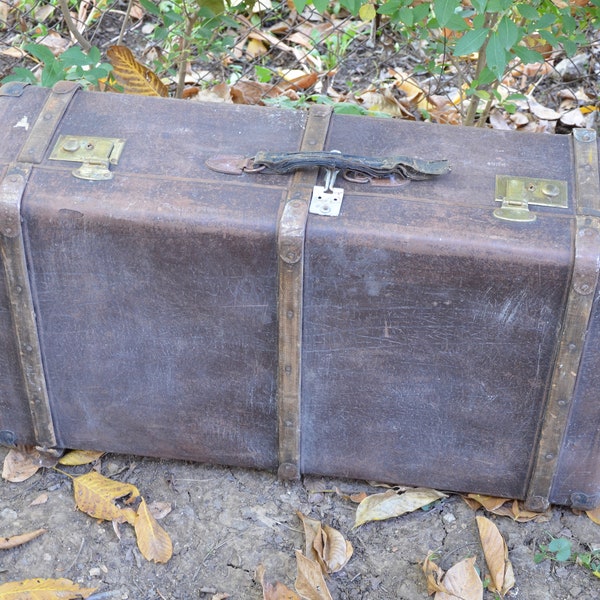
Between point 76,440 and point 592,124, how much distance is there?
215 centimetres

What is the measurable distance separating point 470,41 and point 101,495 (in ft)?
4.84

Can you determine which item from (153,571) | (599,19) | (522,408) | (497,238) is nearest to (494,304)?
(497,238)

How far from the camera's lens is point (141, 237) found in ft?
6.19

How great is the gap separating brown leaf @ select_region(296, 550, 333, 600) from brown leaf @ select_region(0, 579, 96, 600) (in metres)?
0.47

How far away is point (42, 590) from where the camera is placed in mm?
1968

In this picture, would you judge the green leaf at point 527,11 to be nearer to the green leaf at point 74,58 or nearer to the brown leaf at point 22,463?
the green leaf at point 74,58

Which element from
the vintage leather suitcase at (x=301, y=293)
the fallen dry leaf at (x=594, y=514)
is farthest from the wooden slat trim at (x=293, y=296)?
the fallen dry leaf at (x=594, y=514)

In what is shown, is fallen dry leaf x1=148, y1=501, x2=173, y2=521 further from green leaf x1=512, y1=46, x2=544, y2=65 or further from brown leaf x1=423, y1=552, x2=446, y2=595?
green leaf x1=512, y1=46, x2=544, y2=65

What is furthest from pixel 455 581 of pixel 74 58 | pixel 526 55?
pixel 74 58

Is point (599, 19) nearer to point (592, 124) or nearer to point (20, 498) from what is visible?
point (592, 124)

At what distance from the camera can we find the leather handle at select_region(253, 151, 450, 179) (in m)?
1.92

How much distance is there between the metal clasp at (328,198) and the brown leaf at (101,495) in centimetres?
89

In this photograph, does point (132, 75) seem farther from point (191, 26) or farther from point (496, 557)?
point (496, 557)

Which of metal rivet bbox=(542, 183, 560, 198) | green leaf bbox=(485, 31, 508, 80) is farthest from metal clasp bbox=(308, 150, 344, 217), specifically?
green leaf bbox=(485, 31, 508, 80)
